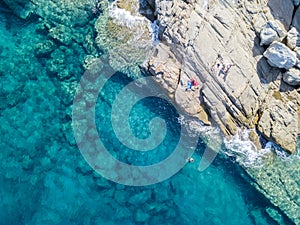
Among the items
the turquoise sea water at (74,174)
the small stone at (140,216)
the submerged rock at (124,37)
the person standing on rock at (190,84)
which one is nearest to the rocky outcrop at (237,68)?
the person standing on rock at (190,84)

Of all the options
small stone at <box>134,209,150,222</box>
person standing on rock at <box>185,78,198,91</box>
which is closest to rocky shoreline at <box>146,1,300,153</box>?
person standing on rock at <box>185,78,198,91</box>

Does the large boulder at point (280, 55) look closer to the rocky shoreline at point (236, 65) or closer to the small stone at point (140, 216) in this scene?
the rocky shoreline at point (236, 65)

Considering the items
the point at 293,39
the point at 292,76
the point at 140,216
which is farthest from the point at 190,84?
the point at 140,216

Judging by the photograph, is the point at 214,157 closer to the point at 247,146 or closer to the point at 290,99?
the point at 247,146

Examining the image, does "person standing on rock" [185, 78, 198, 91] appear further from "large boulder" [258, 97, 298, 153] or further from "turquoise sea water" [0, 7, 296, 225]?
"large boulder" [258, 97, 298, 153]

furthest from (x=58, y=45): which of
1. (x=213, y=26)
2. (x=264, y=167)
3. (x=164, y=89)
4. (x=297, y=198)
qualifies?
(x=297, y=198)

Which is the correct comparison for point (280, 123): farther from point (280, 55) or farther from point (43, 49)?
point (43, 49)
